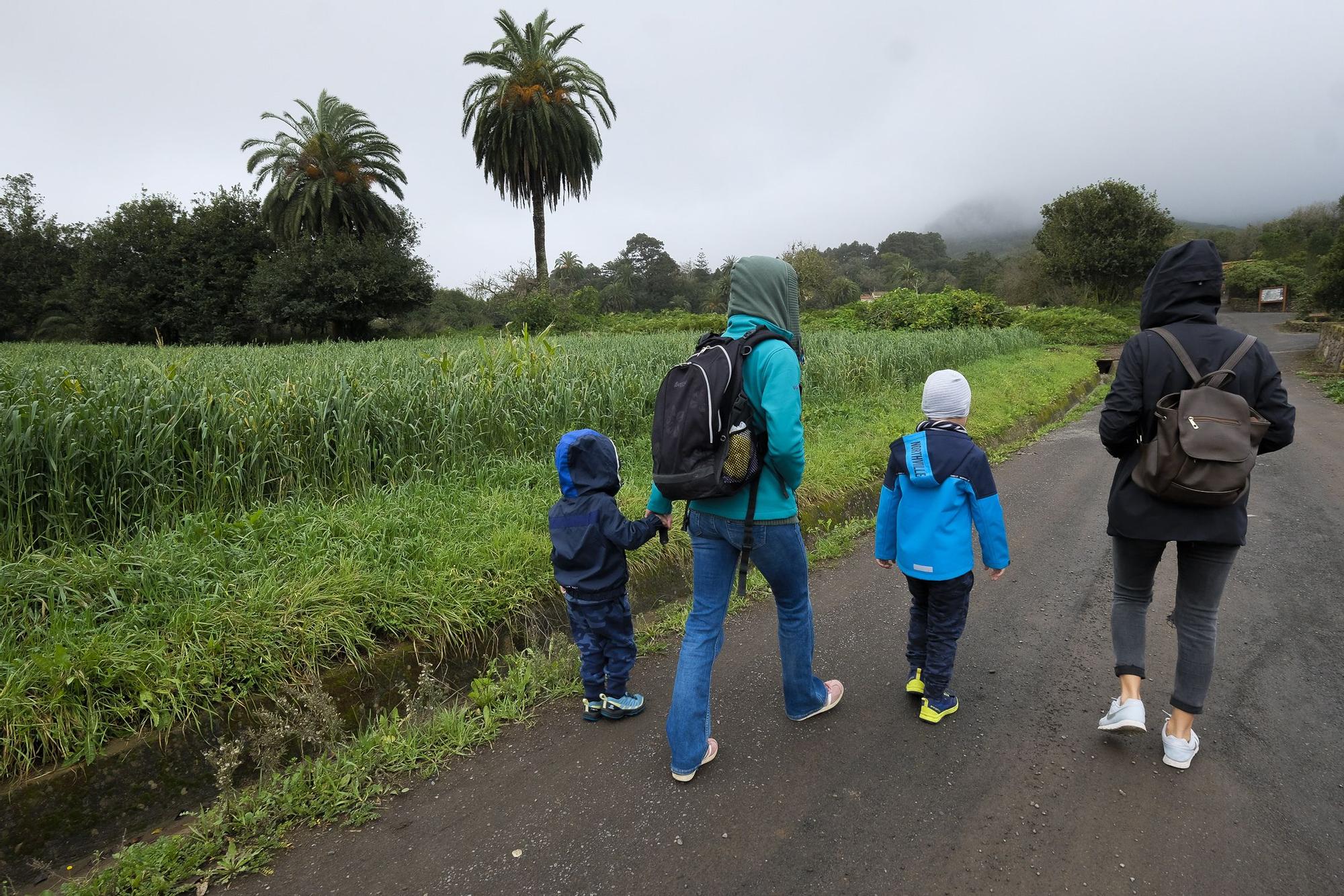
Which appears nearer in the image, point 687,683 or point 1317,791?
point 1317,791

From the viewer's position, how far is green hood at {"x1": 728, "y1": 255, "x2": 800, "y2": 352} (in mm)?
2643

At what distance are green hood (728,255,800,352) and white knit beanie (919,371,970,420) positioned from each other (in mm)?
717

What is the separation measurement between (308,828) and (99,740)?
843 mm

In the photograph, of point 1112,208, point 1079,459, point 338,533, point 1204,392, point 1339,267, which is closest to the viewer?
point 1204,392

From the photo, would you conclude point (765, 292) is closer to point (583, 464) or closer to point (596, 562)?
point (583, 464)

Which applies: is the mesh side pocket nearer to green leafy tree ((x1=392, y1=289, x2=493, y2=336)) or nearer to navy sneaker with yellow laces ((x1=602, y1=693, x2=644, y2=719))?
navy sneaker with yellow laces ((x1=602, y1=693, x2=644, y2=719))

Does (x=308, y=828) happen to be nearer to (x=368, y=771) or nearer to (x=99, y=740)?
(x=368, y=771)

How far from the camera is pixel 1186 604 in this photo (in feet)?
8.84

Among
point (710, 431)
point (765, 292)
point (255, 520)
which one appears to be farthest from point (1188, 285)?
point (255, 520)

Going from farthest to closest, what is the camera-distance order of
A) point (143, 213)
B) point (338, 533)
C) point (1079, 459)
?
1. point (143, 213)
2. point (1079, 459)
3. point (338, 533)

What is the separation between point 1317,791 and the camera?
246cm

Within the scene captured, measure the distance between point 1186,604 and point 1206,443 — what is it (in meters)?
0.71

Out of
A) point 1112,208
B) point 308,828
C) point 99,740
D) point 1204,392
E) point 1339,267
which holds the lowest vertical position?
point 308,828

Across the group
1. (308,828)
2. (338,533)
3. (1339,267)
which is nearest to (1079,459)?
(338,533)
